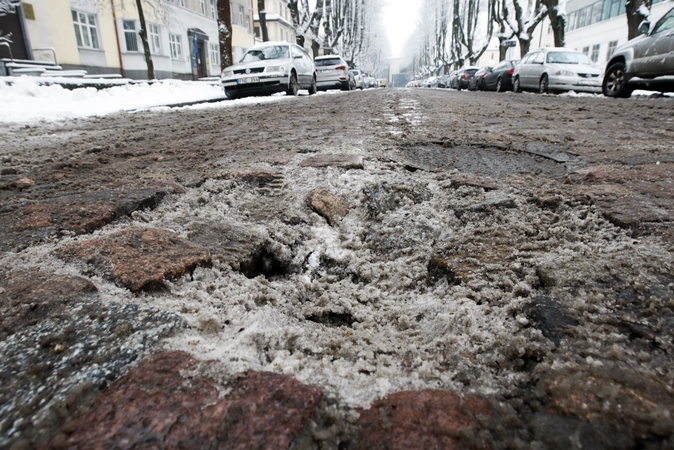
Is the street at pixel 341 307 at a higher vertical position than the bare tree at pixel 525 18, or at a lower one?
lower

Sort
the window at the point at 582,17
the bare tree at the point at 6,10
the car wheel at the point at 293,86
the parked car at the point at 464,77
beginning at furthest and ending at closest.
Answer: the window at the point at 582,17 < the parked car at the point at 464,77 < the bare tree at the point at 6,10 < the car wheel at the point at 293,86

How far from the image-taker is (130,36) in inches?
769

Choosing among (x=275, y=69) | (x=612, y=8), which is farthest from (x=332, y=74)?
(x=612, y=8)

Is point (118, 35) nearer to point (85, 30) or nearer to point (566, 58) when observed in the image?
point (85, 30)

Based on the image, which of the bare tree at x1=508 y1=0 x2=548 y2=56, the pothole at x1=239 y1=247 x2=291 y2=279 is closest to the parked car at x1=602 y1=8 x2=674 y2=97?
the pothole at x1=239 y1=247 x2=291 y2=279

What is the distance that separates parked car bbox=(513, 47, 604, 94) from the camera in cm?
1129

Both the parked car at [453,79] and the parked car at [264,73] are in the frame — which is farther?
the parked car at [453,79]

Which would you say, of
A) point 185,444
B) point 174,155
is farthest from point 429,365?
point 174,155

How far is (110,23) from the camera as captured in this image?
18391mm

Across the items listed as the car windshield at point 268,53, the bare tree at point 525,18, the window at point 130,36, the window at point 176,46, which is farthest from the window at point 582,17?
the window at point 130,36

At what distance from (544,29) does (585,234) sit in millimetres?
48891

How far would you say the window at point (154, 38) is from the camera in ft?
70.2

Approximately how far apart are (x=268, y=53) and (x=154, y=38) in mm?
13259

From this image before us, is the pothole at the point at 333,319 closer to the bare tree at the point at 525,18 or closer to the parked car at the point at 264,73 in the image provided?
the parked car at the point at 264,73
